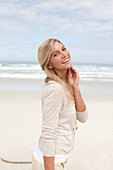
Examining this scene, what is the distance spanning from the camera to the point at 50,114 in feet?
5.14

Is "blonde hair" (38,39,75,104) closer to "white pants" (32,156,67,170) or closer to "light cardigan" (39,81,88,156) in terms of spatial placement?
"light cardigan" (39,81,88,156)

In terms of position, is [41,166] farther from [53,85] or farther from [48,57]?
[48,57]

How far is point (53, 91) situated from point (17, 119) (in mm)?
3484

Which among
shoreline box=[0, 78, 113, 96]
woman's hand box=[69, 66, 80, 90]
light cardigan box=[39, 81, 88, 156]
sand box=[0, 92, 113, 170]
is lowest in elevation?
shoreline box=[0, 78, 113, 96]

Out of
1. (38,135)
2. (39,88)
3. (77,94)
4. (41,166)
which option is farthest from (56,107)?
(39,88)

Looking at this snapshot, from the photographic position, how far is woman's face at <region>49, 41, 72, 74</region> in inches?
66.8

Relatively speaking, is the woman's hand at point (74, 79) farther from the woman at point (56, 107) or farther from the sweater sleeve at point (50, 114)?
the sweater sleeve at point (50, 114)

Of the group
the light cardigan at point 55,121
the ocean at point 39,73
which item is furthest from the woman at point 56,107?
the ocean at point 39,73

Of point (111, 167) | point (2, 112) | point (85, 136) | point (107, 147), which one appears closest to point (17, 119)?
point (2, 112)

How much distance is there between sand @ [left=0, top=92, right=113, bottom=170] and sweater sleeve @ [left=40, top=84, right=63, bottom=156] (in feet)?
5.26

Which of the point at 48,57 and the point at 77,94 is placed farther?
the point at 77,94

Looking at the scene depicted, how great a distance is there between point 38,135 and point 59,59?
266 centimetres

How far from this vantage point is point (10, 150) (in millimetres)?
3527

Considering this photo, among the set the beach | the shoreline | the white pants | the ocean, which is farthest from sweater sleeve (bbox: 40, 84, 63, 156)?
the ocean
